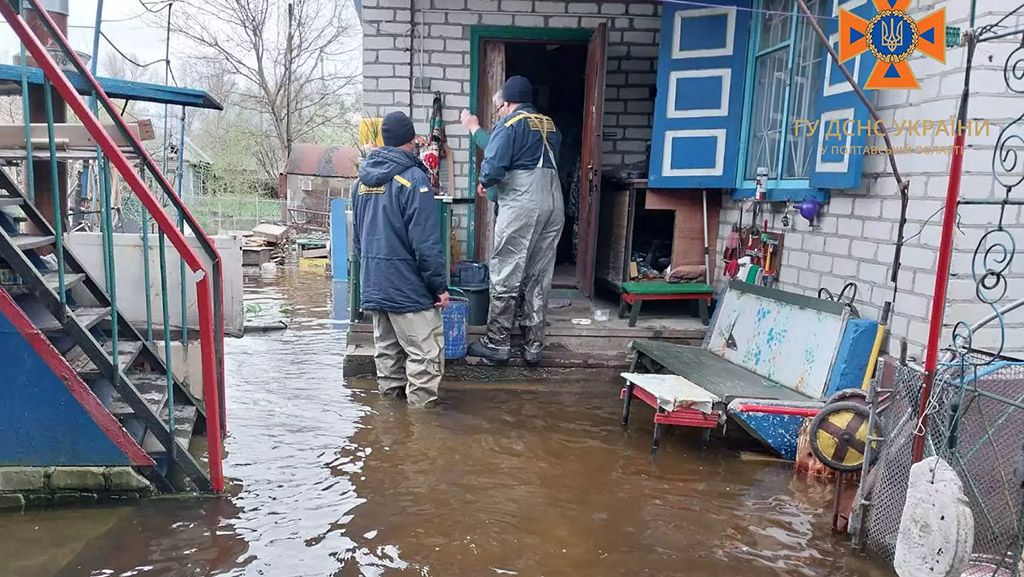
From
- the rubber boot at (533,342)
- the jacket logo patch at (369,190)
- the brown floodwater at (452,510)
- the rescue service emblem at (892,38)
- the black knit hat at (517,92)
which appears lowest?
the brown floodwater at (452,510)

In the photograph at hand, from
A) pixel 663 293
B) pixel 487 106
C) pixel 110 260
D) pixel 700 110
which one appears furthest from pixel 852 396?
pixel 487 106

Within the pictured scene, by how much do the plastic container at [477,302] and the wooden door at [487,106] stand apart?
942mm

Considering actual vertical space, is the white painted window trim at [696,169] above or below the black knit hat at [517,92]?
below

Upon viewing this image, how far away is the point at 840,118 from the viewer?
13.9 feet

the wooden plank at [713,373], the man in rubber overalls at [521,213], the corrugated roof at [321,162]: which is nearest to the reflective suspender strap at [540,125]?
the man in rubber overalls at [521,213]

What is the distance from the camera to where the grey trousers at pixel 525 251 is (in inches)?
196

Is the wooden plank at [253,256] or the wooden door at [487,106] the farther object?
the wooden plank at [253,256]

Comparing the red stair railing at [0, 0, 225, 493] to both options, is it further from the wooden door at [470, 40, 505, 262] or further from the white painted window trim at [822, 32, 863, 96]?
the white painted window trim at [822, 32, 863, 96]

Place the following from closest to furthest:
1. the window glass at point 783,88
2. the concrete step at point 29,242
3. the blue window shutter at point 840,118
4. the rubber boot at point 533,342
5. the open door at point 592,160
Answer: the concrete step at point 29,242 < the blue window shutter at point 840,118 < the window glass at point 783,88 < the rubber boot at point 533,342 < the open door at point 592,160

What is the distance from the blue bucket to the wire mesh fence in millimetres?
3011

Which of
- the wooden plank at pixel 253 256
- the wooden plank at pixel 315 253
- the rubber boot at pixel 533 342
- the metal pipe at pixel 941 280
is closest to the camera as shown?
the metal pipe at pixel 941 280

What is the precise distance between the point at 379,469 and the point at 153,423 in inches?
43.3

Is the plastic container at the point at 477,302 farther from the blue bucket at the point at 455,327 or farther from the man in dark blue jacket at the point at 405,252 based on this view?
the man in dark blue jacket at the point at 405,252

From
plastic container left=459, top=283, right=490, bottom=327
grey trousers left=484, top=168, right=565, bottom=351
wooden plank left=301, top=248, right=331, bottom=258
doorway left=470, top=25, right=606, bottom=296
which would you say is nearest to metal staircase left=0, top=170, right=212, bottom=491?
grey trousers left=484, top=168, right=565, bottom=351
